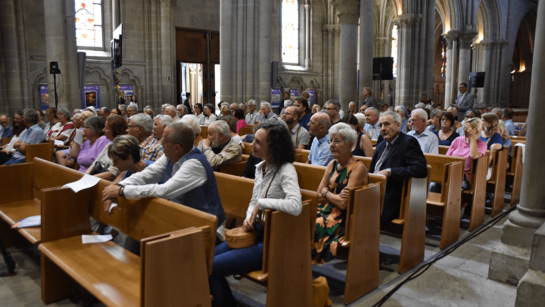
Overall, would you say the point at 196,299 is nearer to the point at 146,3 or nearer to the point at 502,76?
the point at 146,3

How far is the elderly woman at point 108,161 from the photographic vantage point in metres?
4.08

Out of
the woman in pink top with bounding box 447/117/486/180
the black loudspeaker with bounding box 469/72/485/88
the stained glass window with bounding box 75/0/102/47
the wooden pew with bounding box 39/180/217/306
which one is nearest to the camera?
the wooden pew with bounding box 39/180/217/306

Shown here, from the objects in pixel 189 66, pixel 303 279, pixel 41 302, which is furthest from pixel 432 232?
pixel 189 66

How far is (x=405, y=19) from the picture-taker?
1755 centimetres

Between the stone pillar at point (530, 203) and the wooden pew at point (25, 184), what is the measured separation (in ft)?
13.1

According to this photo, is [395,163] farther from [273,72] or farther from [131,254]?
[273,72]

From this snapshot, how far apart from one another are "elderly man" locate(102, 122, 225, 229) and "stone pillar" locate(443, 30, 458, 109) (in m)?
21.5

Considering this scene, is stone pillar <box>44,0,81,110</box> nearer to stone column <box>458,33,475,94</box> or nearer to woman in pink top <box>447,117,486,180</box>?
woman in pink top <box>447,117,486,180</box>

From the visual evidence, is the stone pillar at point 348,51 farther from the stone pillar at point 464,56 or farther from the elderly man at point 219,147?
the stone pillar at point 464,56

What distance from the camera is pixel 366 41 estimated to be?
1338cm

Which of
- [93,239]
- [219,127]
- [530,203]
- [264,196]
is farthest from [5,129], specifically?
[530,203]

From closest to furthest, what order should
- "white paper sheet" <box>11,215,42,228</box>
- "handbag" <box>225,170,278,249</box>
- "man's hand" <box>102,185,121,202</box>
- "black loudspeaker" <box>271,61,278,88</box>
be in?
"handbag" <box>225,170,278,249</box>
"man's hand" <box>102,185,121,202</box>
"white paper sheet" <box>11,215,42,228</box>
"black loudspeaker" <box>271,61,278,88</box>

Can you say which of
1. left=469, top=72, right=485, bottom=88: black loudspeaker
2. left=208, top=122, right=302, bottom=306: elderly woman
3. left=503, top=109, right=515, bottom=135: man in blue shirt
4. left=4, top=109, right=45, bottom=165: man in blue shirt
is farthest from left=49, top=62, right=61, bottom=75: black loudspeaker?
left=469, top=72, right=485, bottom=88: black loudspeaker

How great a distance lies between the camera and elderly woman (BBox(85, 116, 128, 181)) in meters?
4.08
